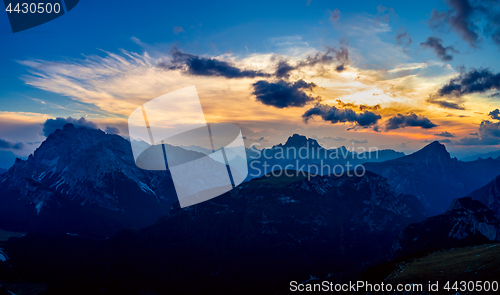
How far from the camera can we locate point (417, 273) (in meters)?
93.0

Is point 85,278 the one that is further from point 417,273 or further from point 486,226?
point 486,226

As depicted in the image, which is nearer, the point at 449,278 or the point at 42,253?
the point at 449,278

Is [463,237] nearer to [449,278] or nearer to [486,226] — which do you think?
[486,226]

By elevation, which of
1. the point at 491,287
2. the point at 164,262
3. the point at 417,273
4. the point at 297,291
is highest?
the point at 491,287

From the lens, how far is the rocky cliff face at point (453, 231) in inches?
7082

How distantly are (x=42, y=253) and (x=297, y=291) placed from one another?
18254 centimetres

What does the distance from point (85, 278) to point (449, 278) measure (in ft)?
594

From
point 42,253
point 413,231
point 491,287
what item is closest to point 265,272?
point 413,231

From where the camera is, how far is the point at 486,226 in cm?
18612

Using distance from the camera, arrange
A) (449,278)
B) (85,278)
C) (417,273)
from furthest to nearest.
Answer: (85,278) < (417,273) < (449,278)

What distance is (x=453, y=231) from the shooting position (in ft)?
607

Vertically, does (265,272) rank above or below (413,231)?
below

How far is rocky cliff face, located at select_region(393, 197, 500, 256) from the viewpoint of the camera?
179875 mm

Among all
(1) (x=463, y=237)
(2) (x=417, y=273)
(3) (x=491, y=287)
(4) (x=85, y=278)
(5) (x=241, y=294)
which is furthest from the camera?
(1) (x=463, y=237)
